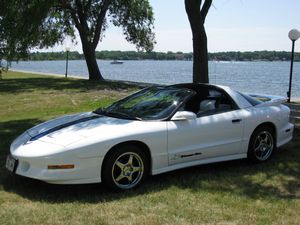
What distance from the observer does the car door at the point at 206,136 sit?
237 inches

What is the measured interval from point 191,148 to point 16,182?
2.24m

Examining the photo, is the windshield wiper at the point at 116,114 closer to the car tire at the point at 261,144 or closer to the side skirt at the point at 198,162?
the side skirt at the point at 198,162

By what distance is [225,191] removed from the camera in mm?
5746

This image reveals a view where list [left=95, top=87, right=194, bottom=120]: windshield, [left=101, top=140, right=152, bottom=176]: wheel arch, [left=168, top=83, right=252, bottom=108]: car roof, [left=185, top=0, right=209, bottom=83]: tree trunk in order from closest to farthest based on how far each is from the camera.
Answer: [left=101, top=140, right=152, bottom=176]: wheel arch
[left=95, top=87, right=194, bottom=120]: windshield
[left=168, top=83, right=252, bottom=108]: car roof
[left=185, top=0, right=209, bottom=83]: tree trunk

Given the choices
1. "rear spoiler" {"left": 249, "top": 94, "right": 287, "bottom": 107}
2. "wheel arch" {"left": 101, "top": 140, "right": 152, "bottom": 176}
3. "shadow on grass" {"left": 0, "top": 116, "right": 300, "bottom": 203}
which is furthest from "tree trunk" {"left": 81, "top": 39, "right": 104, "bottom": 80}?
"wheel arch" {"left": 101, "top": 140, "right": 152, "bottom": 176}

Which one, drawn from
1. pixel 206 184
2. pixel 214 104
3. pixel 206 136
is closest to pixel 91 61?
pixel 214 104

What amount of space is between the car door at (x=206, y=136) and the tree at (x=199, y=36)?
5552 millimetres

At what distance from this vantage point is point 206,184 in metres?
6.01

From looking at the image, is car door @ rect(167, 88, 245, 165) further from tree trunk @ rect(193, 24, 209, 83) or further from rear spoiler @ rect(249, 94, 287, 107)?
tree trunk @ rect(193, 24, 209, 83)

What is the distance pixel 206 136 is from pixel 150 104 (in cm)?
88

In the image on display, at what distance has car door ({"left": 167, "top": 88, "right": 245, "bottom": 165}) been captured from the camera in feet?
19.8

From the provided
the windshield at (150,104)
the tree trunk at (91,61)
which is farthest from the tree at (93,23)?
the windshield at (150,104)

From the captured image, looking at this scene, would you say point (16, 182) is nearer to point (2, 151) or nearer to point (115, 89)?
point (2, 151)

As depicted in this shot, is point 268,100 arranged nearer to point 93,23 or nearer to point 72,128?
point 72,128
